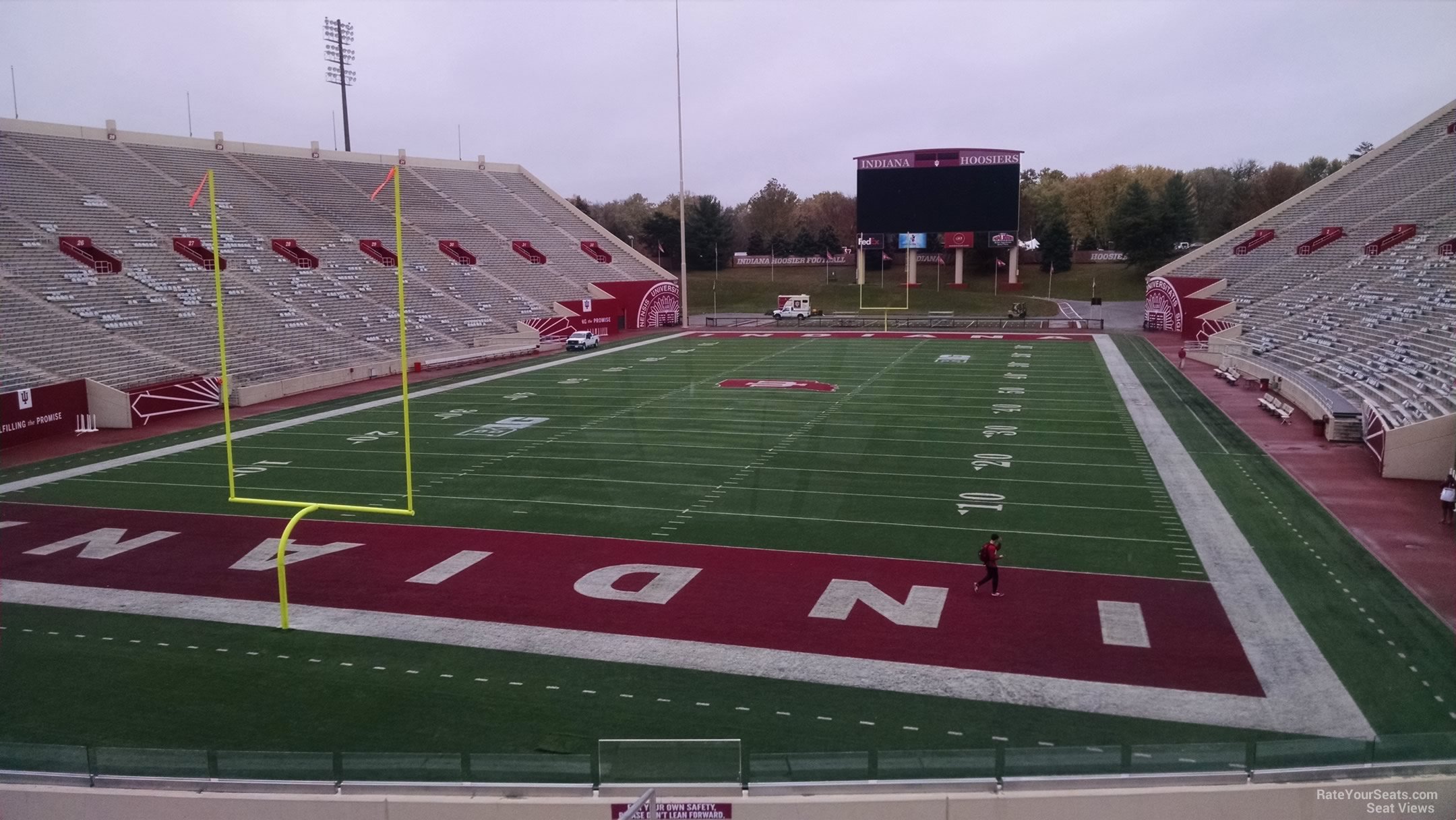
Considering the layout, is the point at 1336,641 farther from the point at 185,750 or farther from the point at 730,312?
the point at 730,312

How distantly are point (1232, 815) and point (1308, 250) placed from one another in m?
41.5

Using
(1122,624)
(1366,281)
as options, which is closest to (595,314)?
(1366,281)

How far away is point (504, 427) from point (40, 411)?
10.4 metres

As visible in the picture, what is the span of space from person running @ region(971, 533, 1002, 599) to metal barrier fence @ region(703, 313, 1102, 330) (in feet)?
119

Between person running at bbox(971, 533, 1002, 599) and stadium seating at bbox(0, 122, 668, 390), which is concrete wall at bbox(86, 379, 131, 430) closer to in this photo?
stadium seating at bbox(0, 122, 668, 390)

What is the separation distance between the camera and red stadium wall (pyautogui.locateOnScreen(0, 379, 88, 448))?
21.6 m

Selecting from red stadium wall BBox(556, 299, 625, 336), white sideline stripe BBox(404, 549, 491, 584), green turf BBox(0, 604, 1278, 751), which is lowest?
green turf BBox(0, 604, 1278, 751)

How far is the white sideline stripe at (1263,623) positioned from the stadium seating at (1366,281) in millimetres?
5253

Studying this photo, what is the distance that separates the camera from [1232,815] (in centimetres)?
660

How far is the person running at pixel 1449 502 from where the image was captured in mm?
14188

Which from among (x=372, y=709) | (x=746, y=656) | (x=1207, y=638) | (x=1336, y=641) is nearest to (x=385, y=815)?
(x=372, y=709)

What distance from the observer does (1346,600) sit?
11.6m

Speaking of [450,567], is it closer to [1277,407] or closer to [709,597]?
[709,597]

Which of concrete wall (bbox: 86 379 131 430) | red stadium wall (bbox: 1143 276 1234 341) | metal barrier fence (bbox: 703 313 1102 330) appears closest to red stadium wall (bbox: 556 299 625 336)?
metal barrier fence (bbox: 703 313 1102 330)
